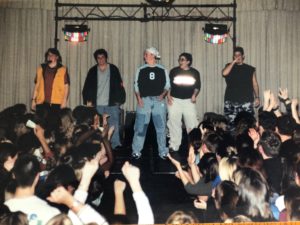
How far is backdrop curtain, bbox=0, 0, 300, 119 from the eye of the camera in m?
7.21

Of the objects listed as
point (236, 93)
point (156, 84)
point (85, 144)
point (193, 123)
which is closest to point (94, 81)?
point (156, 84)

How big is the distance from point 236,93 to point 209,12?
253 cm

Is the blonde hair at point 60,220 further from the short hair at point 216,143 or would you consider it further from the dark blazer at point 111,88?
the dark blazer at point 111,88

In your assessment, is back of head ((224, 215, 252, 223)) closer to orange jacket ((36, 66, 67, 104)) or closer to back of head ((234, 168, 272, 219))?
back of head ((234, 168, 272, 219))

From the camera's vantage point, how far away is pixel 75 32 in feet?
20.3

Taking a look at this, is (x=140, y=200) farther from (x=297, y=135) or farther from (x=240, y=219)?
(x=297, y=135)

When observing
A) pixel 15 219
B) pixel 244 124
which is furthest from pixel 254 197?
pixel 244 124

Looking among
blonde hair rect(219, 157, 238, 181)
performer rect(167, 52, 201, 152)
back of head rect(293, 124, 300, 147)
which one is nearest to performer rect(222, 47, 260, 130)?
performer rect(167, 52, 201, 152)

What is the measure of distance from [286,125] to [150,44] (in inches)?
176

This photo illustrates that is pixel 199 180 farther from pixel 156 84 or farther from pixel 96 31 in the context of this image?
pixel 96 31

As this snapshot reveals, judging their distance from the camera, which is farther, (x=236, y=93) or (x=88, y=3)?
(x=88, y=3)

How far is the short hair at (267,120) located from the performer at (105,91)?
199cm

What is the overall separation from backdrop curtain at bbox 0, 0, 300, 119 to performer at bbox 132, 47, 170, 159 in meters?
2.62

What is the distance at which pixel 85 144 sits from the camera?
3.05 meters
